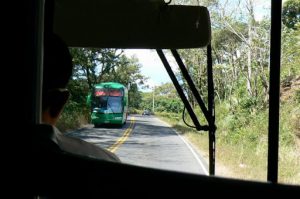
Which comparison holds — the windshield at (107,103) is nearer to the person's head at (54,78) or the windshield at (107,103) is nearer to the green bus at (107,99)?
the green bus at (107,99)

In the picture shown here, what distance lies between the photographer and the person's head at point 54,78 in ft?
2.70

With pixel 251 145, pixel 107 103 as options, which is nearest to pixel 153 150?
pixel 251 145

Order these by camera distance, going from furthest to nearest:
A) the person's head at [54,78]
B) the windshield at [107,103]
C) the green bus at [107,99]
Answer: the windshield at [107,103] < the green bus at [107,99] < the person's head at [54,78]

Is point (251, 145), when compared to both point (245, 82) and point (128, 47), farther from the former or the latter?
point (128, 47)

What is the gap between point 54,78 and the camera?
0.84 metres

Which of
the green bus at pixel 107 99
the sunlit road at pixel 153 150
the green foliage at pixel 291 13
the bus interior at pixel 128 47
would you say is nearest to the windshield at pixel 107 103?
the green bus at pixel 107 99

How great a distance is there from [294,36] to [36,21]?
56.5 ft

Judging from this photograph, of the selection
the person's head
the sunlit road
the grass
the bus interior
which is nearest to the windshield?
the sunlit road

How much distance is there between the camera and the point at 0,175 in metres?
0.48

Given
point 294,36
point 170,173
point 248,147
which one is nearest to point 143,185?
point 170,173

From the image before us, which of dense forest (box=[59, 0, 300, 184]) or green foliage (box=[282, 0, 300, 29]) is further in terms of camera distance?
green foliage (box=[282, 0, 300, 29])

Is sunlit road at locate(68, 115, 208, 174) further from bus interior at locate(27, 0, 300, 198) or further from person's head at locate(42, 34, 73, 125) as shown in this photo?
person's head at locate(42, 34, 73, 125)

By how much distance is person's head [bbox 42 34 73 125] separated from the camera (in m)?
0.82

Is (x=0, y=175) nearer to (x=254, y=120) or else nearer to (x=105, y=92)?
(x=254, y=120)
